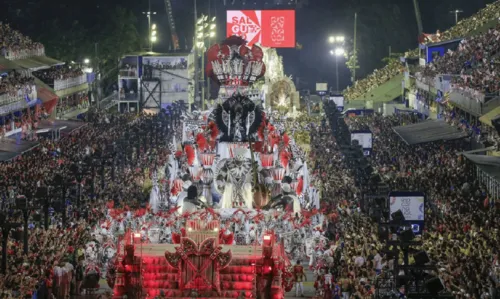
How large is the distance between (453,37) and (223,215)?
47186mm

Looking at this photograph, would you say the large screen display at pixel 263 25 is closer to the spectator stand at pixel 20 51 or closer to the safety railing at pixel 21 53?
the safety railing at pixel 21 53

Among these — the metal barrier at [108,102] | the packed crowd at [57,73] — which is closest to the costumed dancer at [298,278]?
the packed crowd at [57,73]

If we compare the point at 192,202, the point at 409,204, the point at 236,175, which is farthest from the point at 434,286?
the point at 236,175

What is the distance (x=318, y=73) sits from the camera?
128m

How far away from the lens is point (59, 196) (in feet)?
135

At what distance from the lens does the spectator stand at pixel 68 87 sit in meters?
81.3

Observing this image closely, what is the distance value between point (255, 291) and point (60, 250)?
6566 millimetres

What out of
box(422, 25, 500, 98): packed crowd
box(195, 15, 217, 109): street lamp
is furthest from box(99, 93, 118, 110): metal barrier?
box(422, 25, 500, 98): packed crowd

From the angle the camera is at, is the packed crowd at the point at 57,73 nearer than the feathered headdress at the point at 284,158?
No

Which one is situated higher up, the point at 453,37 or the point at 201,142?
the point at 453,37

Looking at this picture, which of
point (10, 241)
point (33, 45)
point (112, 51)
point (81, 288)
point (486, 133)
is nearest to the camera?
point (81, 288)

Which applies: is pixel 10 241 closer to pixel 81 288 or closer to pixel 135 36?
pixel 81 288

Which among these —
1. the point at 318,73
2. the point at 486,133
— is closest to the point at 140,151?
the point at 486,133

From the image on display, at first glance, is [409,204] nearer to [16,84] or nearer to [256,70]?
[256,70]
